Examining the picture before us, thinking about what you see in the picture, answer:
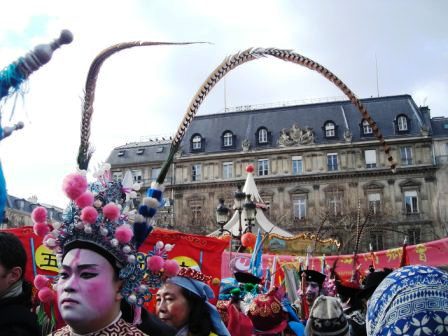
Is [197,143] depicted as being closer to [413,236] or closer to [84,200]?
[413,236]

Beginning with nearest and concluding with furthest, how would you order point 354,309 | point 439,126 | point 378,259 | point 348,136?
point 354,309 < point 378,259 < point 439,126 < point 348,136

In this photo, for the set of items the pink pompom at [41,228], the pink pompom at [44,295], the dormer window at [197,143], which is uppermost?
the dormer window at [197,143]

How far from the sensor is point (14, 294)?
3.02 metres

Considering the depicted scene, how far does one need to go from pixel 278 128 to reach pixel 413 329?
47.4 m

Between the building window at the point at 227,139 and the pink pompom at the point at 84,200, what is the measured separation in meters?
46.6

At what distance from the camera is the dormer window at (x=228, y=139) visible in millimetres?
49419

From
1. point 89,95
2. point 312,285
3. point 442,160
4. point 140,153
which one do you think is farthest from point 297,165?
point 89,95

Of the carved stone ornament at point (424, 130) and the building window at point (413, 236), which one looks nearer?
the building window at point (413, 236)

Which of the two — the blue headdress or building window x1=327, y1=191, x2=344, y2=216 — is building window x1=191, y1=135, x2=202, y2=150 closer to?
building window x1=327, y1=191, x2=344, y2=216

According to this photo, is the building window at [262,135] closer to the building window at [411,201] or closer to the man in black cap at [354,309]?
the building window at [411,201]

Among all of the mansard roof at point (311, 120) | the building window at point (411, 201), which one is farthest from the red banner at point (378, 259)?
the mansard roof at point (311, 120)

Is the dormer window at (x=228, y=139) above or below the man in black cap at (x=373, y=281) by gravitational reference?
above

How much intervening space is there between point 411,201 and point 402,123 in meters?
7.68

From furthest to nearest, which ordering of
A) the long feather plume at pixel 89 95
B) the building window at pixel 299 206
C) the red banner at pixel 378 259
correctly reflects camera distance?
1. the building window at pixel 299 206
2. the red banner at pixel 378 259
3. the long feather plume at pixel 89 95
